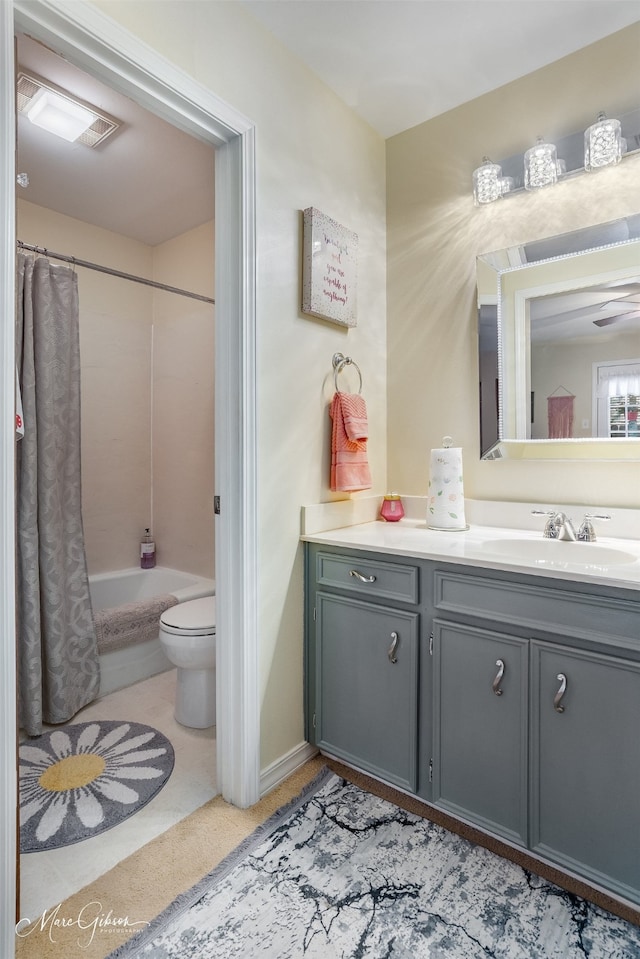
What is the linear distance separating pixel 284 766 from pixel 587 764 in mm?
991

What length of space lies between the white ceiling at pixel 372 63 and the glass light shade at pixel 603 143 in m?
0.33

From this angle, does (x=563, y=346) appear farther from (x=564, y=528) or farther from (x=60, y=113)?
(x=60, y=113)

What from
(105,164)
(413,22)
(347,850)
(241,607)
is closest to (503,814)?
(347,850)

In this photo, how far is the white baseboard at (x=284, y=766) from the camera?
5.64 ft

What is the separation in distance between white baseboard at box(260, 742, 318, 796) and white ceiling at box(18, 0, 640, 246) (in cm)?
244

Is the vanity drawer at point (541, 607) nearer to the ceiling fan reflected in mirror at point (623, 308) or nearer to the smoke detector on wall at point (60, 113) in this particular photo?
the ceiling fan reflected in mirror at point (623, 308)

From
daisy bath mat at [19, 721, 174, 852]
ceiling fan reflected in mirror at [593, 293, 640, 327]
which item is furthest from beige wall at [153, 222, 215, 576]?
ceiling fan reflected in mirror at [593, 293, 640, 327]

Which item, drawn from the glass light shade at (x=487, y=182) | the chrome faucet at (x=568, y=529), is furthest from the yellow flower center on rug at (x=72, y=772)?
the glass light shade at (x=487, y=182)

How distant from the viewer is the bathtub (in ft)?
8.02

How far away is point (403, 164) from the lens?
2248mm

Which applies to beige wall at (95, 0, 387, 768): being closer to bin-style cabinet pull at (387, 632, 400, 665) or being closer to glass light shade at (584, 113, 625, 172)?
bin-style cabinet pull at (387, 632, 400, 665)

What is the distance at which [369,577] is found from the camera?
66.0 inches

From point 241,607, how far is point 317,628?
1.13 ft

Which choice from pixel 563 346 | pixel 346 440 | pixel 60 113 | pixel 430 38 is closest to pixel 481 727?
pixel 346 440
